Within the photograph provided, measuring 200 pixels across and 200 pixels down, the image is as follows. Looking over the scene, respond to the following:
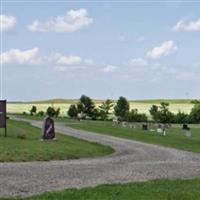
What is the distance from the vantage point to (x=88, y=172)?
2005cm

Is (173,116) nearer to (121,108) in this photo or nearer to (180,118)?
(180,118)

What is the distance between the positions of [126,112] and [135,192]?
4204 inches

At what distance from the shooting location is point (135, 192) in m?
14.7

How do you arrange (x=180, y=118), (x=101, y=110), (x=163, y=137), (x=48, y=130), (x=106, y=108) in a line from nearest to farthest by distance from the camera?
1. (x=48, y=130)
2. (x=163, y=137)
3. (x=180, y=118)
4. (x=101, y=110)
5. (x=106, y=108)

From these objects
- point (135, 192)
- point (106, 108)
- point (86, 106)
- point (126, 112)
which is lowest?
point (135, 192)

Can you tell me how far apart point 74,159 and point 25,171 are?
6.38m

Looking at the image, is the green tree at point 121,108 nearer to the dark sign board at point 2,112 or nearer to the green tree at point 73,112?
the green tree at point 73,112

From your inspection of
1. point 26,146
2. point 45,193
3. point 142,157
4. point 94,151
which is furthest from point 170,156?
point 45,193

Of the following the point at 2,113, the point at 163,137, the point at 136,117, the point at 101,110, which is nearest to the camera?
the point at 2,113

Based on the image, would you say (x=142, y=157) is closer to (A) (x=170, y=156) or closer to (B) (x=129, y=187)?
(A) (x=170, y=156)

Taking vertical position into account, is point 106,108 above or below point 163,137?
above

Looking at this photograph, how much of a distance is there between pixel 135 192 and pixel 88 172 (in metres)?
5.44

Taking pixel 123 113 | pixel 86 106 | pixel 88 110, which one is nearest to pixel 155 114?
pixel 123 113

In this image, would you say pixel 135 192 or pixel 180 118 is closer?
pixel 135 192
